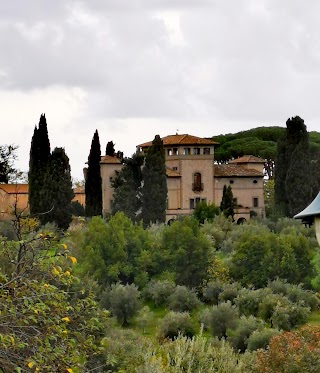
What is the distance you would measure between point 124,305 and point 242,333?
262 inches

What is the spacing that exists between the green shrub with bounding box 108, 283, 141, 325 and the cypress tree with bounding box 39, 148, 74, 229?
55.4ft

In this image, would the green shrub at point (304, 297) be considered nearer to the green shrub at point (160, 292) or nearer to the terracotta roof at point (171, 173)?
the green shrub at point (160, 292)

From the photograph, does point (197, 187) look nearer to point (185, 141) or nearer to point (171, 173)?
point (171, 173)

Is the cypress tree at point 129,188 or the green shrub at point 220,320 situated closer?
the green shrub at point 220,320

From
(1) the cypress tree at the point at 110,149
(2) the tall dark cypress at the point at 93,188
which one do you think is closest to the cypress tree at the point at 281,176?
(2) the tall dark cypress at the point at 93,188

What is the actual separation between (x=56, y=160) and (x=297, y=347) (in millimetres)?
36643

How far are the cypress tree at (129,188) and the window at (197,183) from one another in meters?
5.35

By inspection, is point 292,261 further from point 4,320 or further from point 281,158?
point 4,320

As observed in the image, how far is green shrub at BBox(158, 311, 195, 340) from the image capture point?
1463 inches

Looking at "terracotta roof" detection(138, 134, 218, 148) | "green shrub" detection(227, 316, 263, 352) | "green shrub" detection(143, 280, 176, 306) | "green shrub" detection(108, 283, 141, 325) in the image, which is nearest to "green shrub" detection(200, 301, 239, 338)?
"green shrub" detection(227, 316, 263, 352)

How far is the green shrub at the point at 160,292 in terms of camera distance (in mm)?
44469

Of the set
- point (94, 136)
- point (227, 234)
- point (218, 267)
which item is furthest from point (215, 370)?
point (94, 136)

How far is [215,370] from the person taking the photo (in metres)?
27.1

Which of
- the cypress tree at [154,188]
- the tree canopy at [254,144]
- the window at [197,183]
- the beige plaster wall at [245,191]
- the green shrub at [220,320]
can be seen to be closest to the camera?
the green shrub at [220,320]
